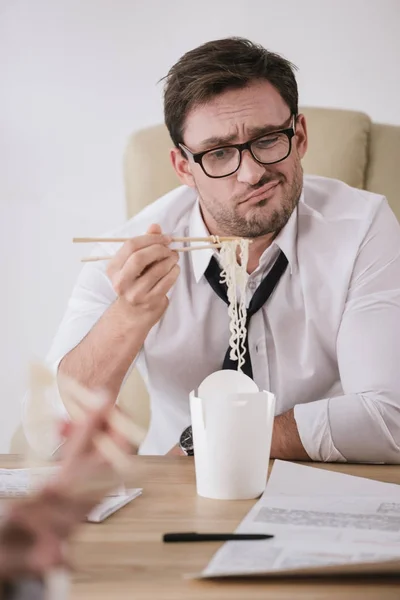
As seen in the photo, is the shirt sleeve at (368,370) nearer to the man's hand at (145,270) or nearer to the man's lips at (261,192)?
the man's lips at (261,192)

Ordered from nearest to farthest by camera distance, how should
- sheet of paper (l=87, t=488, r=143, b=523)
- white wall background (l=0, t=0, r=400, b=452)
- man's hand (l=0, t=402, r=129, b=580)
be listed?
1. man's hand (l=0, t=402, r=129, b=580)
2. sheet of paper (l=87, t=488, r=143, b=523)
3. white wall background (l=0, t=0, r=400, b=452)

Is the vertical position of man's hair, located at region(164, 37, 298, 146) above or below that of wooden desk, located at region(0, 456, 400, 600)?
above

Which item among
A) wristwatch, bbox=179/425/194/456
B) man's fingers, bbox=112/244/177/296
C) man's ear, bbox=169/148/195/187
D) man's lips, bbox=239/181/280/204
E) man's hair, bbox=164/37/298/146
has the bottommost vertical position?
wristwatch, bbox=179/425/194/456

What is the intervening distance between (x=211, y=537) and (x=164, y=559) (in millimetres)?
71

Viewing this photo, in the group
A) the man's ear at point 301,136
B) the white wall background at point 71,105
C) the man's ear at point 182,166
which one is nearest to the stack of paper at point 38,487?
the man's ear at point 182,166

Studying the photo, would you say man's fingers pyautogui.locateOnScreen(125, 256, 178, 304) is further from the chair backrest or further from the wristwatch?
the chair backrest

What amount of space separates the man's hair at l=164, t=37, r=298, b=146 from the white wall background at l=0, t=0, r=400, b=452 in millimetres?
777

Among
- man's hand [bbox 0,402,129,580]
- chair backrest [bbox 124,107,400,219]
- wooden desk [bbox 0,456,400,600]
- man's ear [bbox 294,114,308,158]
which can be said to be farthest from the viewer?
chair backrest [bbox 124,107,400,219]

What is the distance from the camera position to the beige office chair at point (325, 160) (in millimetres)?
2152

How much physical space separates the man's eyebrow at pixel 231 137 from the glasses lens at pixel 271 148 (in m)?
0.01

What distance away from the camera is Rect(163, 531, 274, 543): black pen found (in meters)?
0.91

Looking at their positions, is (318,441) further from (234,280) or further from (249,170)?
(249,170)

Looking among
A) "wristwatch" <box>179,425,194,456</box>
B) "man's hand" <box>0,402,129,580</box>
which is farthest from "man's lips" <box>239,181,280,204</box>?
"man's hand" <box>0,402,129,580</box>

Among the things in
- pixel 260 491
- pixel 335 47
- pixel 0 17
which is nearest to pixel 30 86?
pixel 0 17
